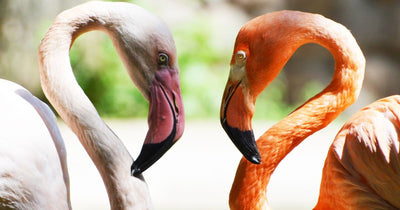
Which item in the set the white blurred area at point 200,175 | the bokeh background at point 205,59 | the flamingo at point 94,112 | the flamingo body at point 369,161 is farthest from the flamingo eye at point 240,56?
the bokeh background at point 205,59

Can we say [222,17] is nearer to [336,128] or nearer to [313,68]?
[313,68]

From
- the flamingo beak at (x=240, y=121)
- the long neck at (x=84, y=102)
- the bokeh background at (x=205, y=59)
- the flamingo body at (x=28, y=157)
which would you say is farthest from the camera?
the bokeh background at (x=205, y=59)

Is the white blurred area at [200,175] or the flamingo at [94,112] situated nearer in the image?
the flamingo at [94,112]

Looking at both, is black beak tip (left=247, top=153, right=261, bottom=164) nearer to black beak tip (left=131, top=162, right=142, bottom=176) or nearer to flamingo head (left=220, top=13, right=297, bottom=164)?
flamingo head (left=220, top=13, right=297, bottom=164)

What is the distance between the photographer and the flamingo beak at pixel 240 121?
7.52 feet

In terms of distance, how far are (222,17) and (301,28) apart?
499 centimetres

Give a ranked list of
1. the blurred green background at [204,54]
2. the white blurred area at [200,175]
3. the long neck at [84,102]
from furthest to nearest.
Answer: the blurred green background at [204,54] < the white blurred area at [200,175] < the long neck at [84,102]

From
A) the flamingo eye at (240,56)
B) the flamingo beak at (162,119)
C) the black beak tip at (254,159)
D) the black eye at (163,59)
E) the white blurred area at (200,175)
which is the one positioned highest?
the black eye at (163,59)

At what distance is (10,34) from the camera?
265 inches

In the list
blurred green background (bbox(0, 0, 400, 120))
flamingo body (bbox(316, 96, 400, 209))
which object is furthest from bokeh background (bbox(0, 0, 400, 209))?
flamingo body (bbox(316, 96, 400, 209))

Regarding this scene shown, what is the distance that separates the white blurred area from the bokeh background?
0.18ft

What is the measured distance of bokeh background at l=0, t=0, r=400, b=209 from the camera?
259 inches

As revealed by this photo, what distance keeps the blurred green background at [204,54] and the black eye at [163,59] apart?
446cm

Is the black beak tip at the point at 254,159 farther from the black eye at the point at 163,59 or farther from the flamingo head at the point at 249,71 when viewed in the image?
the black eye at the point at 163,59
